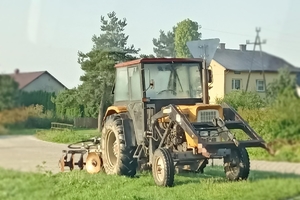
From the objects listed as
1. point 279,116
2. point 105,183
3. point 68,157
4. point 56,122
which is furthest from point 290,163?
point 68,157

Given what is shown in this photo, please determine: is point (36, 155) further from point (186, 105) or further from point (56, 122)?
point (186, 105)

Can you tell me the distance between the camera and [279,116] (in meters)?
2.28

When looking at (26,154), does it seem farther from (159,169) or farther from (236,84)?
(159,169)

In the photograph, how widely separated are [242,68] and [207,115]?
1.56 m

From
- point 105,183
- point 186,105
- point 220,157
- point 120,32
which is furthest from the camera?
point 105,183

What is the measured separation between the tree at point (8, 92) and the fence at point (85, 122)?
41cm

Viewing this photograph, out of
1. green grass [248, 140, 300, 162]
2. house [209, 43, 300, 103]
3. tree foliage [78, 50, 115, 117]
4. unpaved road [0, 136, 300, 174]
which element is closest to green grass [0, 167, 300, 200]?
unpaved road [0, 136, 300, 174]

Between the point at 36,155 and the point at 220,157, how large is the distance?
3.79ft

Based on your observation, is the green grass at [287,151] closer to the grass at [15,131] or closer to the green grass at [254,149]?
the green grass at [254,149]

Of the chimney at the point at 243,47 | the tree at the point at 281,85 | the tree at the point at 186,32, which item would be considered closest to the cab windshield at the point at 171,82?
the tree at the point at 186,32

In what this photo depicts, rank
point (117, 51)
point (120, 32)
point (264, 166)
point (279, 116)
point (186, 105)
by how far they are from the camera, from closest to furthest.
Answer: point (279, 116), point (264, 166), point (120, 32), point (117, 51), point (186, 105)

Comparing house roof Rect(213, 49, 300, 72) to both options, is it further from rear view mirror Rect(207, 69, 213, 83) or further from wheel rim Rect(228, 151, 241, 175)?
wheel rim Rect(228, 151, 241, 175)

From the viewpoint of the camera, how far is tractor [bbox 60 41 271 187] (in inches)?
142

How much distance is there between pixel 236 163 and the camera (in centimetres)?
396
